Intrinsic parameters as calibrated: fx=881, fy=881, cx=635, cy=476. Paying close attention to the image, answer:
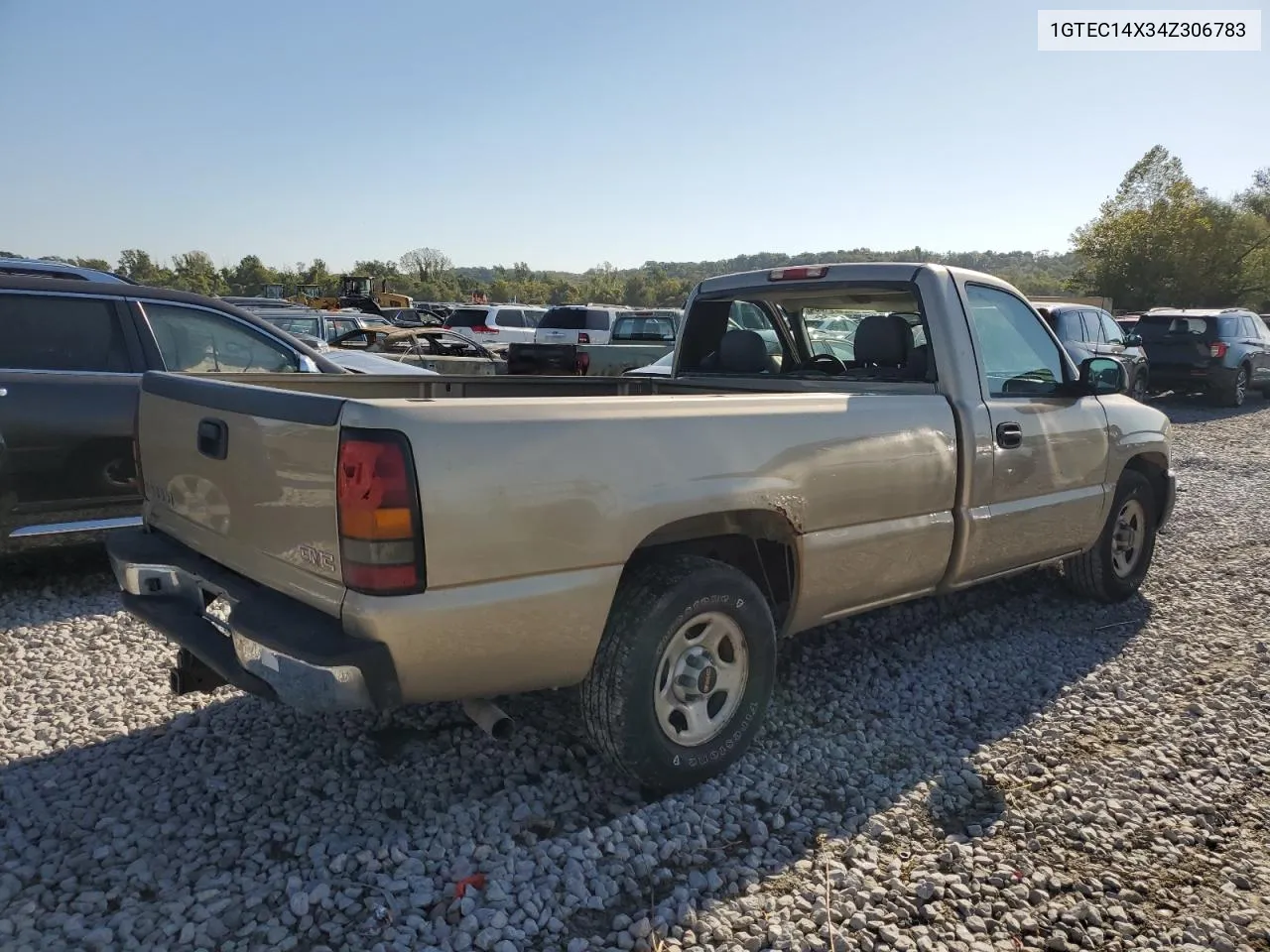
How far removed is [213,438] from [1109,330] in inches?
623

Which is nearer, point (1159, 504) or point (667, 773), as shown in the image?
point (667, 773)

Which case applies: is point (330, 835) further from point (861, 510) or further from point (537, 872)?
point (861, 510)

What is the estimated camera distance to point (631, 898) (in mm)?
2570

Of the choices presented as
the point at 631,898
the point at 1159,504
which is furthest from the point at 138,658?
the point at 1159,504

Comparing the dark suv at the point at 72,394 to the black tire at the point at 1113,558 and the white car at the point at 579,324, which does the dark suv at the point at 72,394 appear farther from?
the white car at the point at 579,324

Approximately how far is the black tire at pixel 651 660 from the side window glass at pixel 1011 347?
1.88 meters

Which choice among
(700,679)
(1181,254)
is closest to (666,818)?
(700,679)

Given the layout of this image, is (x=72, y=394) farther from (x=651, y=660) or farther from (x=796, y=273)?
(x=796, y=273)

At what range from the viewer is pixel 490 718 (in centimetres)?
277

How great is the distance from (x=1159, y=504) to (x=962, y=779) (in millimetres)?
3097

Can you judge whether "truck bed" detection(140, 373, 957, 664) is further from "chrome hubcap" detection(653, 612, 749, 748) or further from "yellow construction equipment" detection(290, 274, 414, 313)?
"yellow construction equipment" detection(290, 274, 414, 313)

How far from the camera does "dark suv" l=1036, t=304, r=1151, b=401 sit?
13.5 metres

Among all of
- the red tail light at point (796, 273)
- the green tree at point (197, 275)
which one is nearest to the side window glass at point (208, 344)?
the red tail light at point (796, 273)

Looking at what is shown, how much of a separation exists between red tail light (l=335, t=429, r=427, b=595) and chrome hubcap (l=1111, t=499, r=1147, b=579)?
4.49 m
